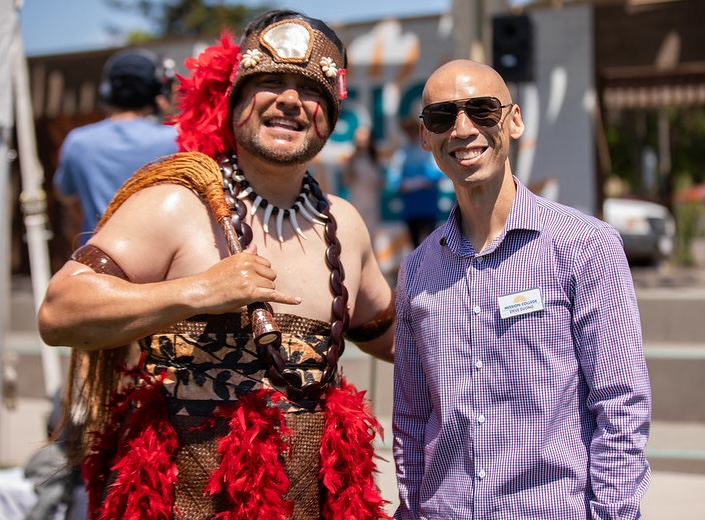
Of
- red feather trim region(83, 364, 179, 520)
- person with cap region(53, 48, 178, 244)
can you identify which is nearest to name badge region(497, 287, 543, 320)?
red feather trim region(83, 364, 179, 520)

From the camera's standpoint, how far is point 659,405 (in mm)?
5910

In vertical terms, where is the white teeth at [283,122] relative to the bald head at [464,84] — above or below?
below

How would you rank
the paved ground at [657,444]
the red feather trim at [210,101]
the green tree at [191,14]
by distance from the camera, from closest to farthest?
the red feather trim at [210,101] < the paved ground at [657,444] < the green tree at [191,14]

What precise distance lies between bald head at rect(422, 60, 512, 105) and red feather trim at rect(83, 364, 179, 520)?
3.15ft

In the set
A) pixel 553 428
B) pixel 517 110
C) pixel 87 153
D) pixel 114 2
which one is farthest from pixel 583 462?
pixel 114 2

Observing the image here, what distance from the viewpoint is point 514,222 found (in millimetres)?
2086

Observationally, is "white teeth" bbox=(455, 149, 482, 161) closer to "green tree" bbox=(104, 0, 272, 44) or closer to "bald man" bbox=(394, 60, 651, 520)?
"bald man" bbox=(394, 60, 651, 520)

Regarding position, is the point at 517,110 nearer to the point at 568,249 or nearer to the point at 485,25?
the point at 568,249

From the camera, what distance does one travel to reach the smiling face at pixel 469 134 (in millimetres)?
2088

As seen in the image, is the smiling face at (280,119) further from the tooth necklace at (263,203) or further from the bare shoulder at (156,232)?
the bare shoulder at (156,232)

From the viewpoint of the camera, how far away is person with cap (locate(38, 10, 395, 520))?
2.07 m

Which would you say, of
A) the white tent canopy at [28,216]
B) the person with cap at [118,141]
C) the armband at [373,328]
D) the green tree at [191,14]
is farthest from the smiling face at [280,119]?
the green tree at [191,14]

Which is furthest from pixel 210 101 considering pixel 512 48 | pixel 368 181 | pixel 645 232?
pixel 645 232

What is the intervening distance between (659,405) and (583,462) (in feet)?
13.9
